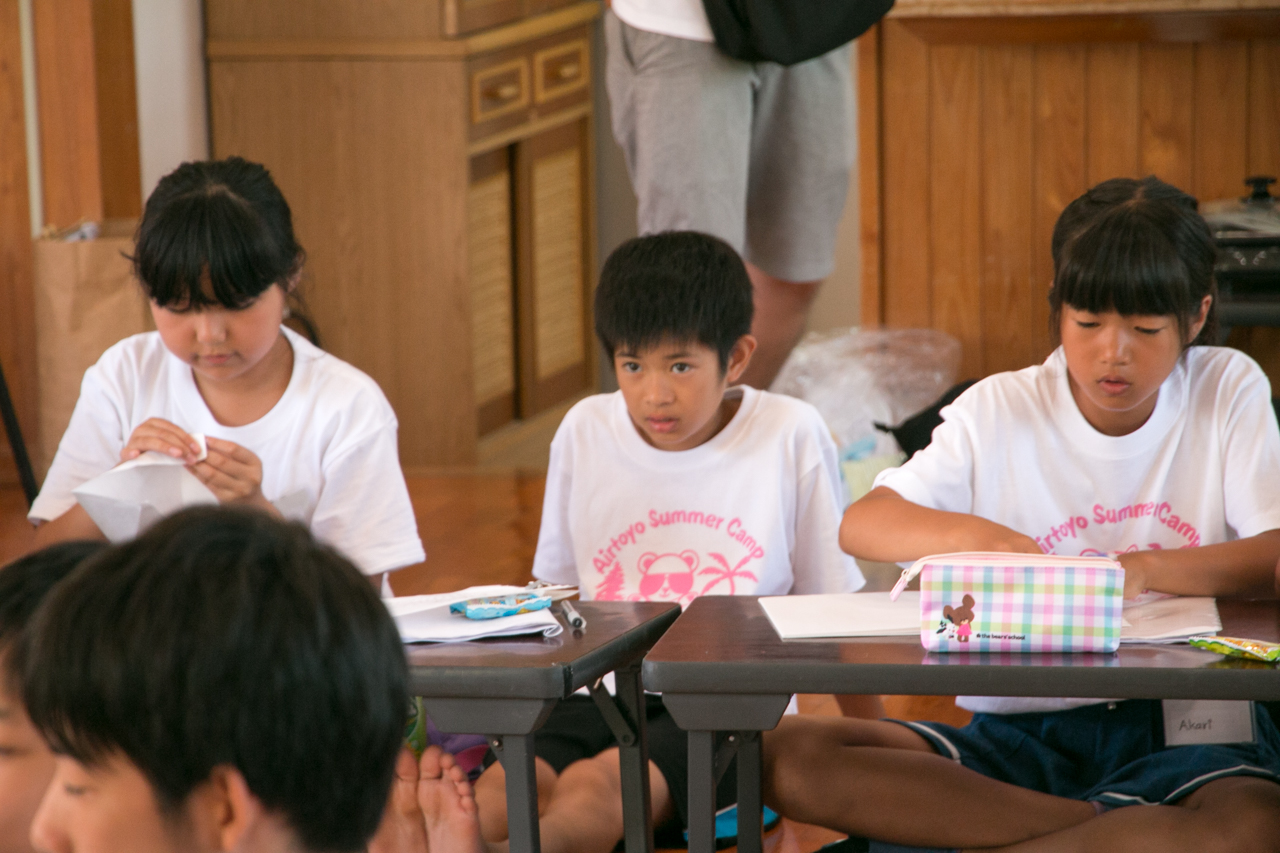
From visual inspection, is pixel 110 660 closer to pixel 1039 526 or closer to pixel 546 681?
pixel 546 681

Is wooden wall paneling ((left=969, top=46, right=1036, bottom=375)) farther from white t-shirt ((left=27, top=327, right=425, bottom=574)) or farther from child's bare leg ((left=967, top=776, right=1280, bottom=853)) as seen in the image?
child's bare leg ((left=967, top=776, right=1280, bottom=853))

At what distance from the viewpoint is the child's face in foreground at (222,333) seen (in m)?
1.68

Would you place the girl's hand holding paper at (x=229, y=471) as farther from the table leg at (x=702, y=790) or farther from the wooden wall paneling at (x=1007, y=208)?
the wooden wall paneling at (x=1007, y=208)

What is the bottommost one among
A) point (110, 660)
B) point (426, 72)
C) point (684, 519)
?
point (684, 519)

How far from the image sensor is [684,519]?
1.77 m

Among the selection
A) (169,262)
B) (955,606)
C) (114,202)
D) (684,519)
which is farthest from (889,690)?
(114,202)

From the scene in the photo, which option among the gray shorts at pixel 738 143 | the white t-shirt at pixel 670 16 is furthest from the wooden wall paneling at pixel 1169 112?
the white t-shirt at pixel 670 16

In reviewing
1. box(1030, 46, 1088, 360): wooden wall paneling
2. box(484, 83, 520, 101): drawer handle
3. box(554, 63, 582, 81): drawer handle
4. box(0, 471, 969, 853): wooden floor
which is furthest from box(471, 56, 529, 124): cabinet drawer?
box(1030, 46, 1088, 360): wooden wall paneling

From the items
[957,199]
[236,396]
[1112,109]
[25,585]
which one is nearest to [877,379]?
[957,199]

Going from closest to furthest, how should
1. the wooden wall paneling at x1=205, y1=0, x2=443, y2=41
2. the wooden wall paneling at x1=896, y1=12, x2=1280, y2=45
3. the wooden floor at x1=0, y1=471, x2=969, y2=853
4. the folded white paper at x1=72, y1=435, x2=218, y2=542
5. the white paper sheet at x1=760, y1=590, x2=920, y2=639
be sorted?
1. the white paper sheet at x1=760, y1=590, x2=920, y2=639
2. the folded white paper at x1=72, y1=435, x2=218, y2=542
3. the wooden floor at x1=0, y1=471, x2=969, y2=853
4. the wooden wall paneling at x1=896, y1=12, x2=1280, y2=45
5. the wooden wall paneling at x1=205, y1=0, x2=443, y2=41

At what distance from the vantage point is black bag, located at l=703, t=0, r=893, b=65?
2287 mm

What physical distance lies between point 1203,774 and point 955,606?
1.31 ft

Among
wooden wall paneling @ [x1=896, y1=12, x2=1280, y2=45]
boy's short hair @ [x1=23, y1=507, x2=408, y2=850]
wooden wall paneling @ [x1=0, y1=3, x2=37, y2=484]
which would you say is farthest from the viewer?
wooden wall paneling @ [x1=0, y1=3, x2=37, y2=484]

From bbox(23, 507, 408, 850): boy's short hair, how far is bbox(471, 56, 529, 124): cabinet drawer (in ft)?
11.3
